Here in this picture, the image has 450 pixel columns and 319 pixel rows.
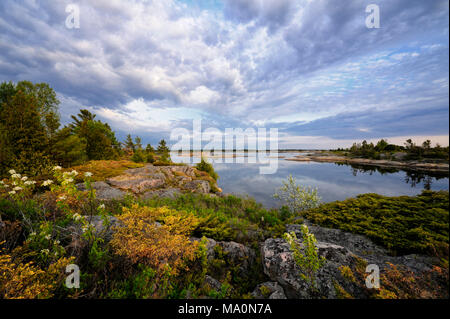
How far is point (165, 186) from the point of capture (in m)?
12.2

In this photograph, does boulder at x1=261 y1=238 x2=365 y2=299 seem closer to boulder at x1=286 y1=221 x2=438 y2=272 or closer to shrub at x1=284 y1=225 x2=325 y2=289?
shrub at x1=284 y1=225 x2=325 y2=289

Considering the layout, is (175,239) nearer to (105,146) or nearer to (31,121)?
(31,121)

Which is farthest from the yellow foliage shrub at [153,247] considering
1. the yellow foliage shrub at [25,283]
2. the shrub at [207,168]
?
the shrub at [207,168]

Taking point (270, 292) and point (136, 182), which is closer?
point (270, 292)

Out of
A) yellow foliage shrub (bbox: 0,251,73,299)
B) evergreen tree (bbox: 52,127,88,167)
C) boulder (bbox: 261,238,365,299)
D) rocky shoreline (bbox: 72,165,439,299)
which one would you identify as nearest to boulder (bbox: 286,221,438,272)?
rocky shoreline (bbox: 72,165,439,299)

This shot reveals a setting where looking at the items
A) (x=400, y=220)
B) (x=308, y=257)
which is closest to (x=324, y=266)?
(x=308, y=257)

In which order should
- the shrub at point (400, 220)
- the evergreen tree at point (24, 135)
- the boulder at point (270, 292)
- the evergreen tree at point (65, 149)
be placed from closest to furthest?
the boulder at point (270, 292), the shrub at point (400, 220), the evergreen tree at point (24, 135), the evergreen tree at point (65, 149)

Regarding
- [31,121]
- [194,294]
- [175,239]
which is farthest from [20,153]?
[194,294]

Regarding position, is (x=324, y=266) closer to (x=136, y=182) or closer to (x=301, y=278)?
(x=301, y=278)

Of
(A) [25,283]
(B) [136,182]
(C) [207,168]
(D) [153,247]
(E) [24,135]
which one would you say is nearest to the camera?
(A) [25,283]

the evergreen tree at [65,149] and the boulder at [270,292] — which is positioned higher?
the evergreen tree at [65,149]

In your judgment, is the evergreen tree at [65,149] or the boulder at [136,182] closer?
the boulder at [136,182]

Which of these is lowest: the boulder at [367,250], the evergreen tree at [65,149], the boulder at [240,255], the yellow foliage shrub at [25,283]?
the boulder at [240,255]

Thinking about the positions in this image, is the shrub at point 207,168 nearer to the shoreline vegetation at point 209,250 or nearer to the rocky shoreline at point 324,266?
the shoreline vegetation at point 209,250
